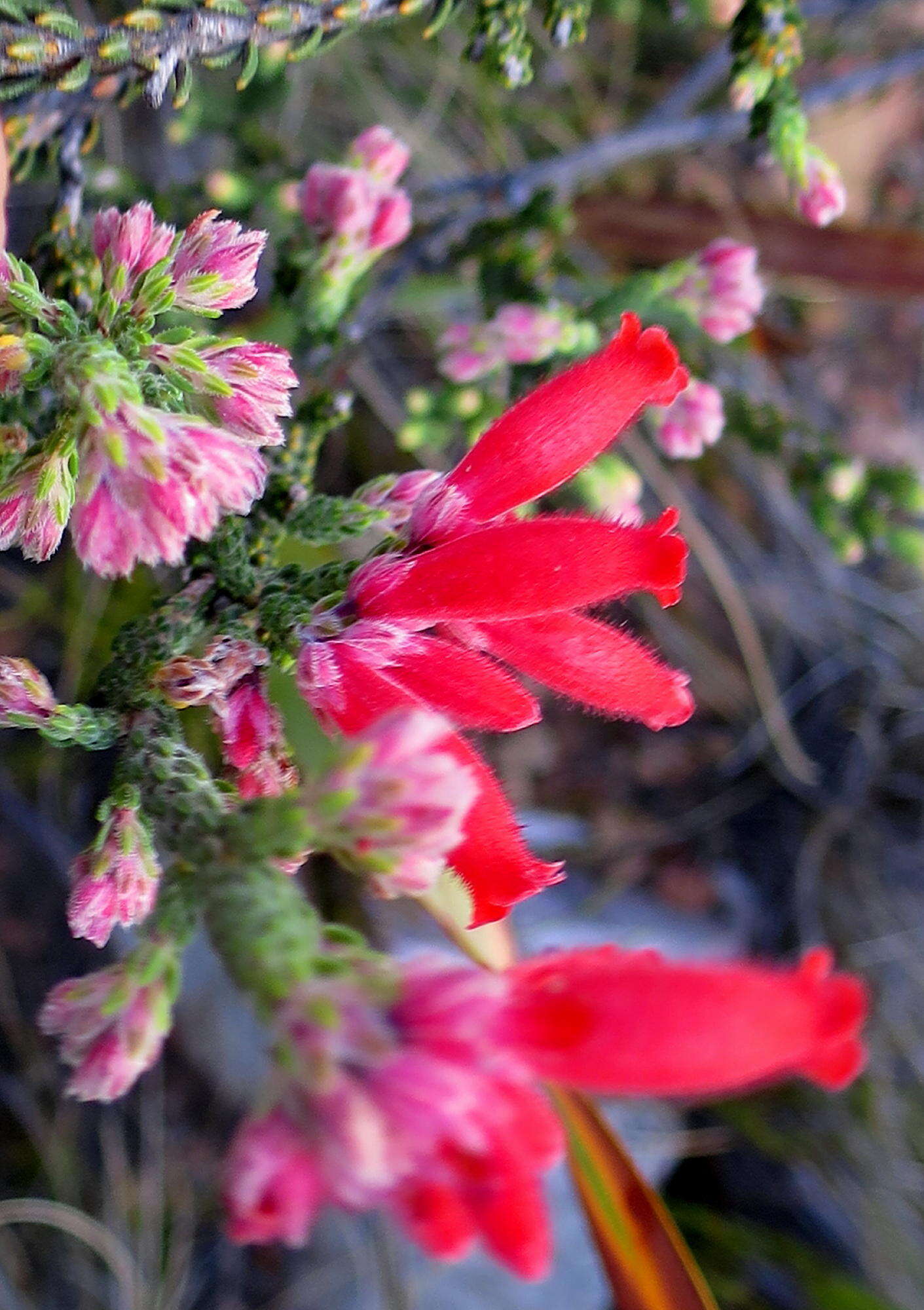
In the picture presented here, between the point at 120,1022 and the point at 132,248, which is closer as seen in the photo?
the point at 120,1022

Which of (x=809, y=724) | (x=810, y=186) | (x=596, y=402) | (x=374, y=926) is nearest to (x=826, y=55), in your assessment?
(x=810, y=186)

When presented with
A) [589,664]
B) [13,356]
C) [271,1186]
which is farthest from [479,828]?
[13,356]

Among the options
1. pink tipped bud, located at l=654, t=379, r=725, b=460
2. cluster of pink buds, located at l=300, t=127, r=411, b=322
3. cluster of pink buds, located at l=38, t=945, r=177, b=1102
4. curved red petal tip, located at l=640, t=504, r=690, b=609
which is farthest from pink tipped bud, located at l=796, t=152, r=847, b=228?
cluster of pink buds, located at l=38, t=945, r=177, b=1102

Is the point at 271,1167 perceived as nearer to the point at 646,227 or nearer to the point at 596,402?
the point at 596,402

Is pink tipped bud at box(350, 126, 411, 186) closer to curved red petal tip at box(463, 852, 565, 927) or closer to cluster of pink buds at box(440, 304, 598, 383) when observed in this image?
cluster of pink buds at box(440, 304, 598, 383)

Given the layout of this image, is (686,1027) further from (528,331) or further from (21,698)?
(528,331)

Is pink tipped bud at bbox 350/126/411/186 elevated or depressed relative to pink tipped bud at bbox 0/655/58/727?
elevated

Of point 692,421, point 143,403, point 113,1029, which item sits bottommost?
point 692,421
